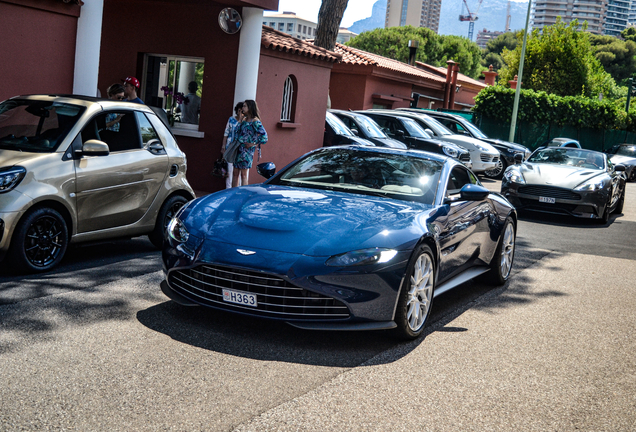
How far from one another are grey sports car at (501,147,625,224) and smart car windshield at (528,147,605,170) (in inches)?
0.8

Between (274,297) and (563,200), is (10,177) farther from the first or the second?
(563,200)

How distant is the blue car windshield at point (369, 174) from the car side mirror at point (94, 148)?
164 centimetres

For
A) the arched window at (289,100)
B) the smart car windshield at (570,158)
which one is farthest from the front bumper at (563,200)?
the arched window at (289,100)

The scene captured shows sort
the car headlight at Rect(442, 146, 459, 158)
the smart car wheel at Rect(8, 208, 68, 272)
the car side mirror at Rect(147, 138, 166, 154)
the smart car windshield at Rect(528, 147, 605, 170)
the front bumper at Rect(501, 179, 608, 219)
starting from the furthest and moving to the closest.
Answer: the car headlight at Rect(442, 146, 459, 158) < the smart car windshield at Rect(528, 147, 605, 170) < the front bumper at Rect(501, 179, 608, 219) < the car side mirror at Rect(147, 138, 166, 154) < the smart car wheel at Rect(8, 208, 68, 272)

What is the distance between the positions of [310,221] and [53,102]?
350cm

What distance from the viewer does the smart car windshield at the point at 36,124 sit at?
6809mm

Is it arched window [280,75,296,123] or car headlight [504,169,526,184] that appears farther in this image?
arched window [280,75,296,123]

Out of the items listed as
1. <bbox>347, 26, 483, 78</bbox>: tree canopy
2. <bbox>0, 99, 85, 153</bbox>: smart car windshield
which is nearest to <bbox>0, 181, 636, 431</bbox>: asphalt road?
<bbox>0, 99, 85, 153</bbox>: smart car windshield

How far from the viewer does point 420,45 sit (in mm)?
76625

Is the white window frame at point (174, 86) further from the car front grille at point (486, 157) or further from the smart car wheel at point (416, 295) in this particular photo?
the car front grille at point (486, 157)

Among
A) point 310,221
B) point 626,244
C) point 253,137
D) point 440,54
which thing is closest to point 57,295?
point 310,221

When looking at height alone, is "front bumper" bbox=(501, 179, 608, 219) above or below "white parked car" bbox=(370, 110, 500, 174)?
below

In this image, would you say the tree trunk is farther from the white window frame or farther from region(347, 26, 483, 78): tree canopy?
region(347, 26, 483, 78): tree canopy

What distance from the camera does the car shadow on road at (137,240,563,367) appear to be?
4.71 meters
